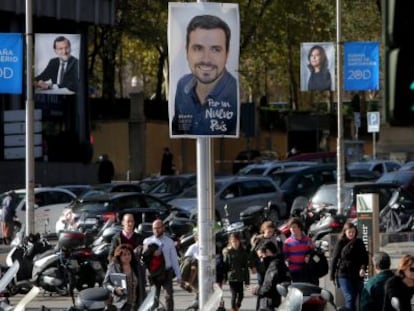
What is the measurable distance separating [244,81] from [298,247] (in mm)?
57242

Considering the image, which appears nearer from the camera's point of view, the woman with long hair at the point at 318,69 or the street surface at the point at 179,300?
the street surface at the point at 179,300

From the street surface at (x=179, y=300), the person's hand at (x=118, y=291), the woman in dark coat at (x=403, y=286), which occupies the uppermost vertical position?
the woman in dark coat at (x=403, y=286)

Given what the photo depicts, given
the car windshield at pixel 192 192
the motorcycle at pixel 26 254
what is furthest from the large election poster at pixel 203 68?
the car windshield at pixel 192 192

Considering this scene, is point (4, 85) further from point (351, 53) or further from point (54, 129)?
point (54, 129)

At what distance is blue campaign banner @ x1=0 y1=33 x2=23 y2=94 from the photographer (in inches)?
1008

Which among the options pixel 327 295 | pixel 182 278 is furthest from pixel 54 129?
pixel 327 295

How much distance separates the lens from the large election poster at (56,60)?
25891 millimetres

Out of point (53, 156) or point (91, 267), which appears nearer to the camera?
point (91, 267)

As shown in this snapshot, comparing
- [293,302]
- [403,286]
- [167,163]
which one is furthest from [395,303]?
[167,163]

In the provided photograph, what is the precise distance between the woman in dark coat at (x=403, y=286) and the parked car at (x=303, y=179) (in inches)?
985

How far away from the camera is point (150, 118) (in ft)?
201

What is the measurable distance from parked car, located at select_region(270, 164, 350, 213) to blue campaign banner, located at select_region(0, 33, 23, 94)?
1303cm

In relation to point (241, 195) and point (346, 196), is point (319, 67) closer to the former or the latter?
point (346, 196)

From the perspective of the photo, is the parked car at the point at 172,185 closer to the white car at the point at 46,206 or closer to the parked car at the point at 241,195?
the parked car at the point at 241,195
